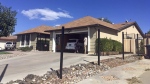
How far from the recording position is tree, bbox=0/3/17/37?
24269mm

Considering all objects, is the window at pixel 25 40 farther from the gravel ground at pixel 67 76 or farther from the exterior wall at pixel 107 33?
the gravel ground at pixel 67 76

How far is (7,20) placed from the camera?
970 inches

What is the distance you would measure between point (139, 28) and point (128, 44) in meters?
10.2

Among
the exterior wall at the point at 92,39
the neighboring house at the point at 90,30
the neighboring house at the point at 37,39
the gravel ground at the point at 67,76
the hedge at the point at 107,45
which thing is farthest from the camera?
the neighboring house at the point at 37,39

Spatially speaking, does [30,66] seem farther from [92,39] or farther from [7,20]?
[7,20]

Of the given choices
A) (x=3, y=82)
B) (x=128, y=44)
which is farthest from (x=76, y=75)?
(x=128, y=44)

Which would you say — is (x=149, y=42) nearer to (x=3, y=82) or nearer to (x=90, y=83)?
(x=90, y=83)

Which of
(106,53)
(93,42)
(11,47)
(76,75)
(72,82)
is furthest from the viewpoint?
(11,47)

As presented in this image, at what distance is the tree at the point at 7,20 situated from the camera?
79.6ft

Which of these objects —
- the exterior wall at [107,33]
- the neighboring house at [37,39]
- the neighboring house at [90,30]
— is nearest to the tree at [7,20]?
the neighboring house at [37,39]

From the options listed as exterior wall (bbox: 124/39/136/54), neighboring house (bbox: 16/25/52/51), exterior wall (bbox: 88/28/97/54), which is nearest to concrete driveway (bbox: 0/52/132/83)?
exterior wall (bbox: 88/28/97/54)

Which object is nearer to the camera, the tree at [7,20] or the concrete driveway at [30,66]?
the concrete driveway at [30,66]

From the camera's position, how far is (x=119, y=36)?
2505 cm

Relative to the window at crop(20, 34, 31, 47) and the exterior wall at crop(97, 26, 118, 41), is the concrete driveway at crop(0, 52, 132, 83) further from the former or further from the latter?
the window at crop(20, 34, 31, 47)
